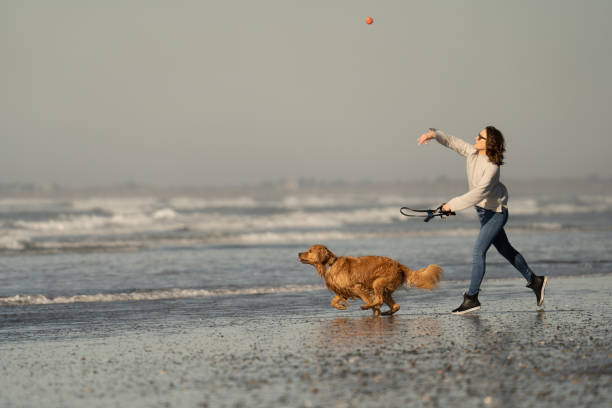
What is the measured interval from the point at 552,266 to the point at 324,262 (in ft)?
24.0

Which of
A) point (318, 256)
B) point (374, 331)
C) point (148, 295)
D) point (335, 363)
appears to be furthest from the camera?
point (148, 295)

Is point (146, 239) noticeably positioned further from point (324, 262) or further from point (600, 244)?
point (324, 262)

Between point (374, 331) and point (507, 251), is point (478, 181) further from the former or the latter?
point (374, 331)

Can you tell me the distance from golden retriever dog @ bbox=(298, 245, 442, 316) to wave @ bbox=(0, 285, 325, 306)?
9.30 ft

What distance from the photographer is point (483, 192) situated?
7.55 meters

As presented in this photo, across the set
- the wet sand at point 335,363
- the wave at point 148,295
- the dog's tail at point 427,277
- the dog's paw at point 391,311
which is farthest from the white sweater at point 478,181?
the wave at point 148,295

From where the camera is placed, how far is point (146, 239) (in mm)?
24062

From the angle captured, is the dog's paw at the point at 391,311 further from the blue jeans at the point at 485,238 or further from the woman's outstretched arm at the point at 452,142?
the woman's outstretched arm at the point at 452,142

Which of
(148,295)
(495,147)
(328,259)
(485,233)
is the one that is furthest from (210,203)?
(495,147)

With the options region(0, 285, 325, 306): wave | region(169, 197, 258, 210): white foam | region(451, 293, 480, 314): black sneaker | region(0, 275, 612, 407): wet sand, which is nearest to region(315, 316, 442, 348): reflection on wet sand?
region(0, 275, 612, 407): wet sand

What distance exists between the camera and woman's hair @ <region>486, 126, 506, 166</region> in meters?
7.57

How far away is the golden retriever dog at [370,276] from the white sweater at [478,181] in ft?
2.74

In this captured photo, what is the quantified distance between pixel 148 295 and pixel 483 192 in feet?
17.4

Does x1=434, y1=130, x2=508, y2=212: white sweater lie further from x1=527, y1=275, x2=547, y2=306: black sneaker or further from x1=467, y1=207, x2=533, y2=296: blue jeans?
x1=527, y1=275, x2=547, y2=306: black sneaker
